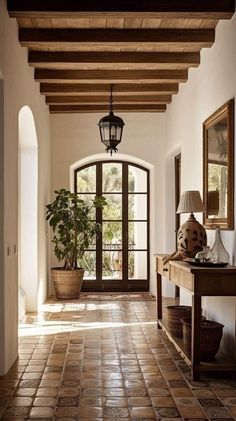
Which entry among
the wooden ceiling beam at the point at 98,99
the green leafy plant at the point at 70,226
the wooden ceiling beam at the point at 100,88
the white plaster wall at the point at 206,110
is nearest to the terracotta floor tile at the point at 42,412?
the white plaster wall at the point at 206,110

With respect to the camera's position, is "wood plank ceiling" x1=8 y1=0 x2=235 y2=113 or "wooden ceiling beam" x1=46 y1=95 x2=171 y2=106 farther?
"wooden ceiling beam" x1=46 y1=95 x2=171 y2=106

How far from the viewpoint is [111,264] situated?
9938 mm

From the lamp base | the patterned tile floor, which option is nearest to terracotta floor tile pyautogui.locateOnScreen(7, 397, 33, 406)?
the patterned tile floor

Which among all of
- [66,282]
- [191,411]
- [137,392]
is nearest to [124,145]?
[66,282]

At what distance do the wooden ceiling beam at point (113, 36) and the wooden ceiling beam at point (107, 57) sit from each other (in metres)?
0.64

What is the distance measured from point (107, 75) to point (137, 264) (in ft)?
12.9

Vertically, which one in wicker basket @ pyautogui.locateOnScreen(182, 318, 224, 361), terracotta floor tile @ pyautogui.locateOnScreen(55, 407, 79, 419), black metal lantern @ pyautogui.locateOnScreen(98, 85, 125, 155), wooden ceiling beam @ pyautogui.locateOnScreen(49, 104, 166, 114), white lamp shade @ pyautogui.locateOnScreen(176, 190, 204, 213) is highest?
wooden ceiling beam @ pyautogui.locateOnScreen(49, 104, 166, 114)

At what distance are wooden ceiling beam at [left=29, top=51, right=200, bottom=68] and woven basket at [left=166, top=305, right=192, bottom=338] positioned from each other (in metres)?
2.80

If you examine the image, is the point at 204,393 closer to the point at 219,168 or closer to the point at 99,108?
the point at 219,168

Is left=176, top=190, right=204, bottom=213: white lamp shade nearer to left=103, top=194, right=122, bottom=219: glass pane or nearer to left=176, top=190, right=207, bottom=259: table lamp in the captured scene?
left=176, top=190, right=207, bottom=259: table lamp

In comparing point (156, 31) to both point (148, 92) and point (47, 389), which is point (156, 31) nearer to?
point (148, 92)

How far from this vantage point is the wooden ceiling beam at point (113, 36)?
5711mm

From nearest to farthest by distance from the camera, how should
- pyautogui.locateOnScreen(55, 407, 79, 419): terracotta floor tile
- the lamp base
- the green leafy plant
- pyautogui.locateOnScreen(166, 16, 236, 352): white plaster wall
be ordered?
pyautogui.locateOnScreen(55, 407, 79, 419): terracotta floor tile < pyautogui.locateOnScreen(166, 16, 236, 352): white plaster wall < the lamp base < the green leafy plant

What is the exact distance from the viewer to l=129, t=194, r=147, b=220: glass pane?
32.7ft
